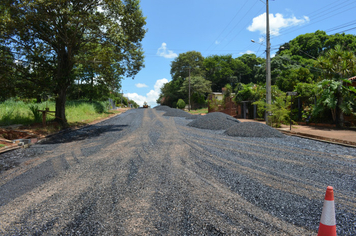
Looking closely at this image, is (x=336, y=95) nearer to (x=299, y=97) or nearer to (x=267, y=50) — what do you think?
(x=299, y=97)

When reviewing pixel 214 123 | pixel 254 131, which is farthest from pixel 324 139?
pixel 214 123

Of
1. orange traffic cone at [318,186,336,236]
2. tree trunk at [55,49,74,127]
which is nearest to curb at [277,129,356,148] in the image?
orange traffic cone at [318,186,336,236]

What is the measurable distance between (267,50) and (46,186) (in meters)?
15.3

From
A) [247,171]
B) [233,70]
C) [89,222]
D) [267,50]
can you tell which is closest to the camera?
[89,222]

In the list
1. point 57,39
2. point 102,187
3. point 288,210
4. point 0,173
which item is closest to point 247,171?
point 288,210

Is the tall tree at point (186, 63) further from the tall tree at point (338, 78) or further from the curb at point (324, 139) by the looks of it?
the curb at point (324, 139)

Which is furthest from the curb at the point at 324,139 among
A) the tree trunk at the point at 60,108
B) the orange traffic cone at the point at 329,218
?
the tree trunk at the point at 60,108

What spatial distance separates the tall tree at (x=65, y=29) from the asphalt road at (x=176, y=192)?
7.43 m

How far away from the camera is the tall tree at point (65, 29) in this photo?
35.0ft

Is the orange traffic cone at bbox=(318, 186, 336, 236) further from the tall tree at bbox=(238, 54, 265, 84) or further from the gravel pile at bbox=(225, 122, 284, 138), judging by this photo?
the tall tree at bbox=(238, 54, 265, 84)

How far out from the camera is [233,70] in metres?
60.0

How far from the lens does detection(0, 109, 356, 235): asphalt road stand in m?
2.91

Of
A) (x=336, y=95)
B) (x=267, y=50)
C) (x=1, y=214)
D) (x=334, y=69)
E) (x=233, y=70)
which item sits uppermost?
(x=233, y=70)

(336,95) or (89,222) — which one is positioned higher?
(336,95)
